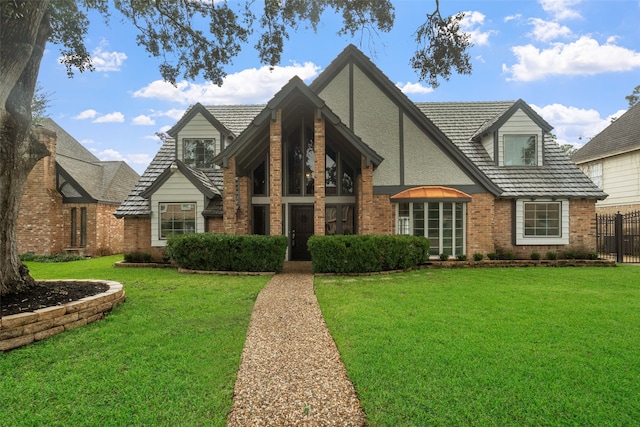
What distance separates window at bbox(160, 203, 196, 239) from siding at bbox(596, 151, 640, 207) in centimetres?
2321

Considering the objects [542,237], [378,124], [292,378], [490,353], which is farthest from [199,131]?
[542,237]

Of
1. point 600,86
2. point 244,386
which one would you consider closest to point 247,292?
point 244,386

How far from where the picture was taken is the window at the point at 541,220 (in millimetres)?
14242

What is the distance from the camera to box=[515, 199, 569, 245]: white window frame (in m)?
14.2

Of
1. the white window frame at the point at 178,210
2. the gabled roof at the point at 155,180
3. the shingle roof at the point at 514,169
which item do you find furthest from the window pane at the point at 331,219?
the shingle roof at the point at 514,169

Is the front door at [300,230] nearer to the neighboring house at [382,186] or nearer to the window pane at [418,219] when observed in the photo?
the neighboring house at [382,186]

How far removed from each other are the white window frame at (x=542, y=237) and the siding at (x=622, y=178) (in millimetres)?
7379

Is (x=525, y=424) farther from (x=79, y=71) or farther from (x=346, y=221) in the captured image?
(x=79, y=71)

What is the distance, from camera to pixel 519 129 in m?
14.9

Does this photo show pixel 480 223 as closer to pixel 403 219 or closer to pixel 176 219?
pixel 403 219

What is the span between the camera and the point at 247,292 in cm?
845

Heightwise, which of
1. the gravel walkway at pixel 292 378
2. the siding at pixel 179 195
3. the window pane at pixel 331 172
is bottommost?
the gravel walkway at pixel 292 378

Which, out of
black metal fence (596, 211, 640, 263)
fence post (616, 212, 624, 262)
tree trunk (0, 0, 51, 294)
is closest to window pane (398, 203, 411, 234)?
fence post (616, 212, 624, 262)

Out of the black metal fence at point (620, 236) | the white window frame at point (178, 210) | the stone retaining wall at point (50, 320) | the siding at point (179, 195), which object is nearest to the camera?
the stone retaining wall at point (50, 320)
